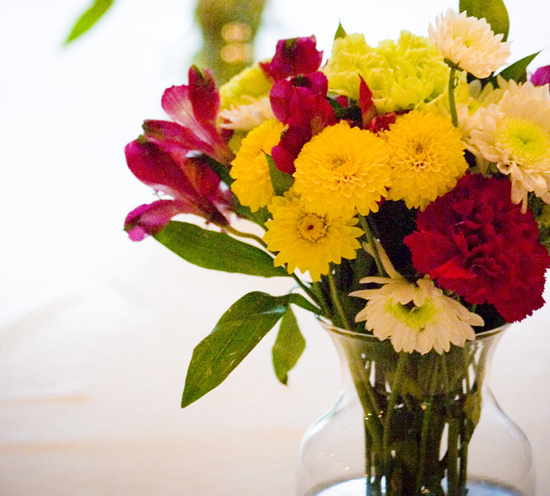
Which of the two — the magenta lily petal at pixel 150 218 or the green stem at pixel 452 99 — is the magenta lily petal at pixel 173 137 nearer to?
the magenta lily petal at pixel 150 218

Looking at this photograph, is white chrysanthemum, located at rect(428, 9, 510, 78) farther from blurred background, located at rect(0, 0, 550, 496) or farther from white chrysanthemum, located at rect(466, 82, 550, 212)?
blurred background, located at rect(0, 0, 550, 496)

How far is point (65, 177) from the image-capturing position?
3.47ft

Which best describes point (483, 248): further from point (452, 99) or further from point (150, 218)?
point (150, 218)

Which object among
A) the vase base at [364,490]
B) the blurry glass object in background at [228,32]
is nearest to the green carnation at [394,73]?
the vase base at [364,490]

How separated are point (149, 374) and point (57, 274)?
10.9 inches

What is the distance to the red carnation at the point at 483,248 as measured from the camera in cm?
30

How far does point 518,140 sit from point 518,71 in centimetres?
9

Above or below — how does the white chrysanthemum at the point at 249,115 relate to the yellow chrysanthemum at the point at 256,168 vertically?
above

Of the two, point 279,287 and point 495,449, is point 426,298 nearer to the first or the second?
point 495,449

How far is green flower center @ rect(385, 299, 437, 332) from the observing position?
33 cm

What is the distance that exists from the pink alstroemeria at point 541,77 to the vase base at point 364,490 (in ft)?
0.81

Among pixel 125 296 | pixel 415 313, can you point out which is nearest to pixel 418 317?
pixel 415 313

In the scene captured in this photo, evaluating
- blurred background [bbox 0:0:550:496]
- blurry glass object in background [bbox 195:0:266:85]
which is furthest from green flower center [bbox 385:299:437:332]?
blurry glass object in background [bbox 195:0:266:85]

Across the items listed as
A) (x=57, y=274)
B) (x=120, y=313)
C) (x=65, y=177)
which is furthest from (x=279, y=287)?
(x=65, y=177)
